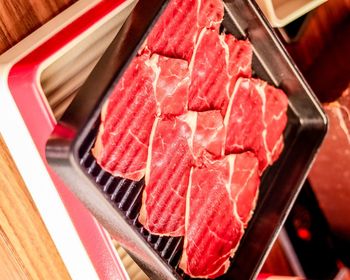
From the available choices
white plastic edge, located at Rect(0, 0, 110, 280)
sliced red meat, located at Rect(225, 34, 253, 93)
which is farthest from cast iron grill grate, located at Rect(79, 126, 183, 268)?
sliced red meat, located at Rect(225, 34, 253, 93)

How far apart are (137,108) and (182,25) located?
303mm

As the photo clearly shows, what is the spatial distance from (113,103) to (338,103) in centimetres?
117

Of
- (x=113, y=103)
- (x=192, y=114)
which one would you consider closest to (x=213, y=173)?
(x=192, y=114)

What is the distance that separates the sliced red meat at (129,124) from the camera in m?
1.35

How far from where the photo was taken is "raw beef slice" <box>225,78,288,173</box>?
1.81 meters

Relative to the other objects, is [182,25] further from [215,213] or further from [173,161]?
[215,213]

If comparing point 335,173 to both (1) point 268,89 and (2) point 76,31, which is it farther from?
(2) point 76,31

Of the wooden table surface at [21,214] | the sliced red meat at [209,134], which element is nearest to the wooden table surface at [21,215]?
the wooden table surface at [21,214]

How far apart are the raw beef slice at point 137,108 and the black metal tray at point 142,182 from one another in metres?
0.03

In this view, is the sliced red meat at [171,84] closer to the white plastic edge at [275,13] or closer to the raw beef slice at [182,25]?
the raw beef slice at [182,25]

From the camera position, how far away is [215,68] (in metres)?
1.72

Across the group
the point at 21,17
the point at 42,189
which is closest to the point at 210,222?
the point at 42,189

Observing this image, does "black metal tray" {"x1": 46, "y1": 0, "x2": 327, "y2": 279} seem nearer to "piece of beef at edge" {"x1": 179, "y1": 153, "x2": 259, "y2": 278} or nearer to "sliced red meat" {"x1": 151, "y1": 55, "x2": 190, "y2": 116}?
"piece of beef at edge" {"x1": 179, "y1": 153, "x2": 259, "y2": 278}

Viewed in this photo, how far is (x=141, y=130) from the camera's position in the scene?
1475 mm
